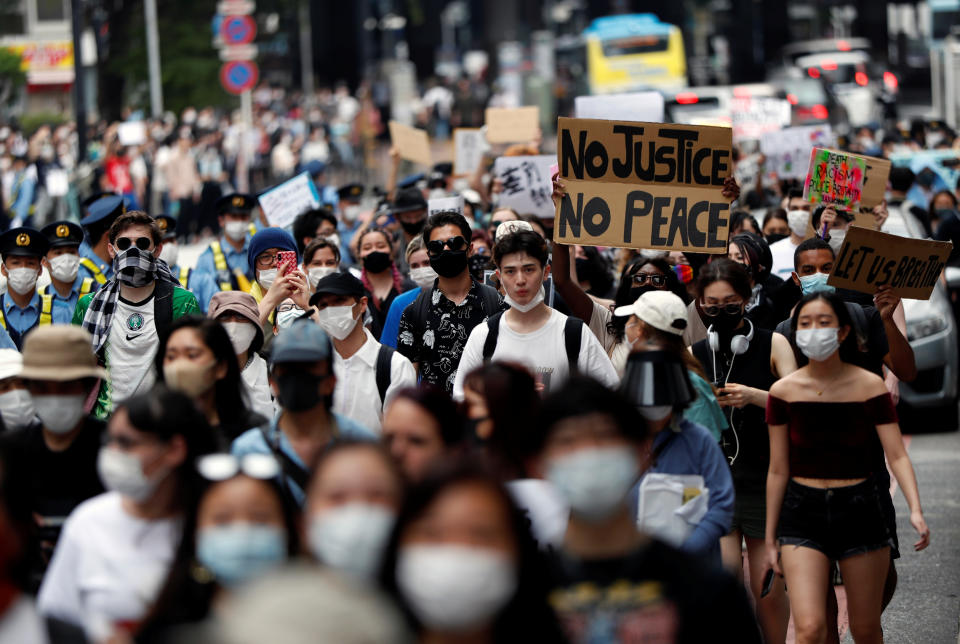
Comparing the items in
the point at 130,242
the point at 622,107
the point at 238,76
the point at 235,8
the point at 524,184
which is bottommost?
the point at 524,184

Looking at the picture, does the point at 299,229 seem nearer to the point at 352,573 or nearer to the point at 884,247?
the point at 884,247

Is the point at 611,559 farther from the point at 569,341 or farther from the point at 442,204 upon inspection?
the point at 442,204

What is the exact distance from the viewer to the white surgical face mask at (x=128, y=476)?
14.2ft

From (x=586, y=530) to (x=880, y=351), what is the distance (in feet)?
11.9

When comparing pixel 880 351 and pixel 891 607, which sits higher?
pixel 880 351

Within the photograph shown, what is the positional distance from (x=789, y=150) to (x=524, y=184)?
170 inches

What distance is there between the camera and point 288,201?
12742 mm

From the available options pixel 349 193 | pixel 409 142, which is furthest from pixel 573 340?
pixel 409 142

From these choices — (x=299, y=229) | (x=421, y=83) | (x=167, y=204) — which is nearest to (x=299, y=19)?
(x=421, y=83)

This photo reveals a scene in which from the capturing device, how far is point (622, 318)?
7.64 metres

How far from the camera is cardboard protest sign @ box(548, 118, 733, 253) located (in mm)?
8484

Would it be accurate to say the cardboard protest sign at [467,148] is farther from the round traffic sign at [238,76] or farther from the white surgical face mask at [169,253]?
the round traffic sign at [238,76]

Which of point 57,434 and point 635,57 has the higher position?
point 635,57

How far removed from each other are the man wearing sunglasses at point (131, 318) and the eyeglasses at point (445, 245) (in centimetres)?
121
